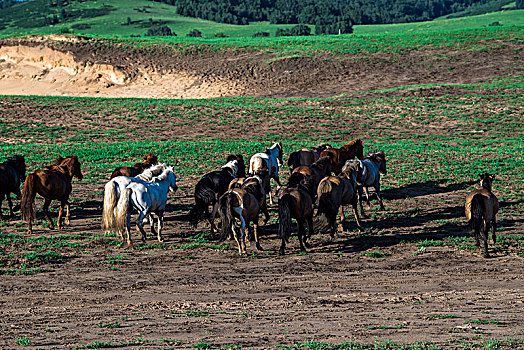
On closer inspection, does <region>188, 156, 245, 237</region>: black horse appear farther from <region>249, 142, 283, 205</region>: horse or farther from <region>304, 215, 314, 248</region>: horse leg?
<region>304, 215, 314, 248</region>: horse leg

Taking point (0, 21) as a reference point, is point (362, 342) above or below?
below

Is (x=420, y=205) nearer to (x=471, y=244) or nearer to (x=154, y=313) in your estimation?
(x=471, y=244)

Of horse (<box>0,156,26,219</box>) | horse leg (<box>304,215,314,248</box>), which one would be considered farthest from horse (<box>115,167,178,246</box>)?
horse (<box>0,156,26,219</box>)

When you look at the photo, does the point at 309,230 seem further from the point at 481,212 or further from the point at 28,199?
the point at 28,199

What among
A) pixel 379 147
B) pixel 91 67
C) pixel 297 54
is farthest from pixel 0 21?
pixel 379 147

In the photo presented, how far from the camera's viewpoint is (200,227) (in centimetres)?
1897

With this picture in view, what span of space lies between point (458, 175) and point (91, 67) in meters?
52.2

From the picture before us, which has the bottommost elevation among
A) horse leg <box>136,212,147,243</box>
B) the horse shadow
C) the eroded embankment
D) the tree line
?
the horse shadow

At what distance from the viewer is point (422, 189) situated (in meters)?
23.8

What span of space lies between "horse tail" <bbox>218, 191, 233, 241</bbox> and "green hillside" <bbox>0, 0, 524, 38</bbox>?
348 feet

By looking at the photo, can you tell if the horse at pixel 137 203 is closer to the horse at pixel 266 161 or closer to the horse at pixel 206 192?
the horse at pixel 206 192

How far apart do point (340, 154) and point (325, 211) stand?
6622 millimetres

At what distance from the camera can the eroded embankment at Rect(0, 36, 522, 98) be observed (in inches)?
2303

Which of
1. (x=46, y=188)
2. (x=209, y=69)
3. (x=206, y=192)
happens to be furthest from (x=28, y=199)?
(x=209, y=69)
